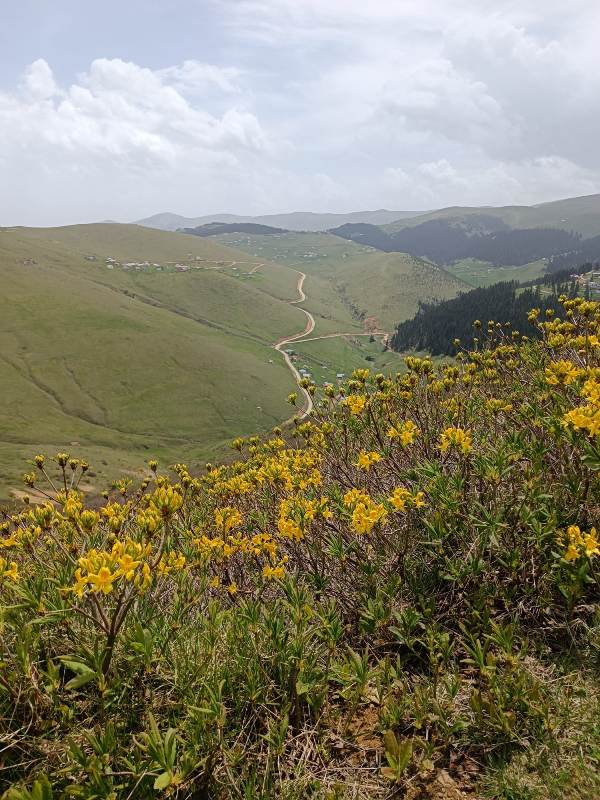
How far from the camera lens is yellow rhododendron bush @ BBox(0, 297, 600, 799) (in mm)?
2928

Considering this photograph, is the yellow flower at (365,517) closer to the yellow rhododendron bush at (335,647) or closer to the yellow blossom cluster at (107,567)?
the yellow rhododendron bush at (335,647)

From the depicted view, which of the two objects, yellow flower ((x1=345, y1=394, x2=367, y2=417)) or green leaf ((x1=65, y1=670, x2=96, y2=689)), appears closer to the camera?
green leaf ((x1=65, y1=670, x2=96, y2=689))

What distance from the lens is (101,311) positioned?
156250 mm

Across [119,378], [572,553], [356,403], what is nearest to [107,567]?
[572,553]

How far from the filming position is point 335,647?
374 centimetres

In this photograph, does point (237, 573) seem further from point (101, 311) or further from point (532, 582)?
point (101, 311)

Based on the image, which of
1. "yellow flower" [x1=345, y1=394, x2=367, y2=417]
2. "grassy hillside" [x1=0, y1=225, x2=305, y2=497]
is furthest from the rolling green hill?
"yellow flower" [x1=345, y1=394, x2=367, y2=417]

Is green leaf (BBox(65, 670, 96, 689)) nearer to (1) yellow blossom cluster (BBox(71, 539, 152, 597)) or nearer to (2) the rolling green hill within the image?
(1) yellow blossom cluster (BBox(71, 539, 152, 597))

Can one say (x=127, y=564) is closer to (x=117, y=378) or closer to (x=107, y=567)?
(x=107, y=567)

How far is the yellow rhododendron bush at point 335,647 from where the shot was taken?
2928 millimetres

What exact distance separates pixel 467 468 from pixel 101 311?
170 metres

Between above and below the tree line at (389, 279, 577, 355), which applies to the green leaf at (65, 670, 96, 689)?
below

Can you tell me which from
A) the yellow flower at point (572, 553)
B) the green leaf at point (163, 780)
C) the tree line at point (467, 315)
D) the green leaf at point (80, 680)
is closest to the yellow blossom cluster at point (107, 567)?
the green leaf at point (80, 680)

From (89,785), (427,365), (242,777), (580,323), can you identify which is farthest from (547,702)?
(580,323)
